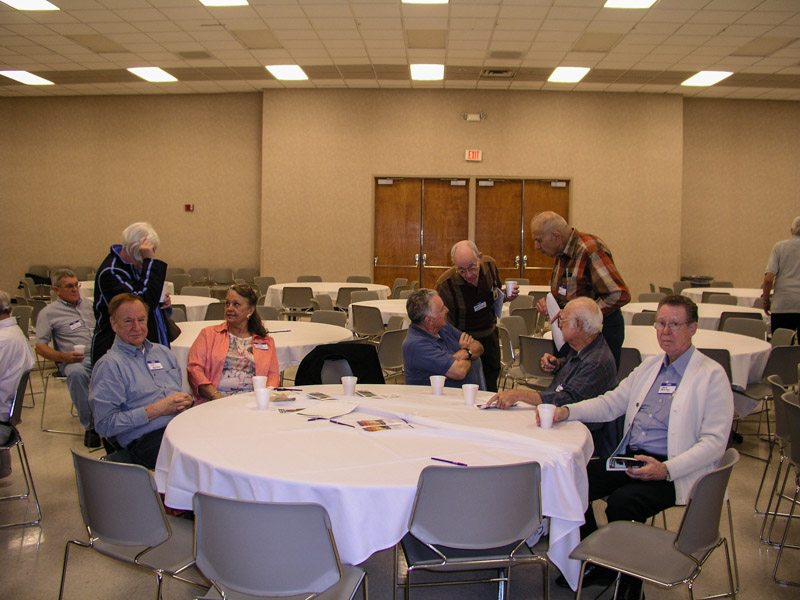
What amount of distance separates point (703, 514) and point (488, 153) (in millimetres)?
10431

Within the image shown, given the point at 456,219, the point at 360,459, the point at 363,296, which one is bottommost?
the point at 360,459

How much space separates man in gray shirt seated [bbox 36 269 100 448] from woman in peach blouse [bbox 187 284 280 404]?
59.9 inches

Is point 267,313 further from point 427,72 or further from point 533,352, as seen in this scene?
point 427,72

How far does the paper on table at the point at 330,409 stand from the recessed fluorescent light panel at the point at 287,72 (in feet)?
28.8

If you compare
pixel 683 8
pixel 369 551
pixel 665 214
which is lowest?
pixel 369 551

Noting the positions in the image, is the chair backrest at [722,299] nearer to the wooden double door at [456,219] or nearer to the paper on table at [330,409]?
the wooden double door at [456,219]

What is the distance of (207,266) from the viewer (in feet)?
42.7

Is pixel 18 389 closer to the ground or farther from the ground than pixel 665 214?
closer to the ground

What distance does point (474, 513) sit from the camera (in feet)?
6.86

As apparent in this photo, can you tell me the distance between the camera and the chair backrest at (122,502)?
2.09 meters

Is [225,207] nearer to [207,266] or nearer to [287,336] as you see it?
[207,266]

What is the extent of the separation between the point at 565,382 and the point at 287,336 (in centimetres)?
249

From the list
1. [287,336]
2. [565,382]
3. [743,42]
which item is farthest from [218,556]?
[743,42]

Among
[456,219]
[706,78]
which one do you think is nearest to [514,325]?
[456,219]
